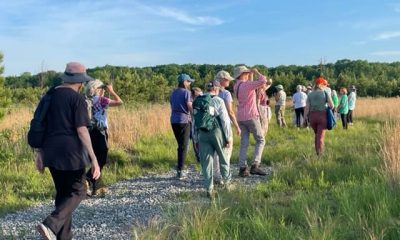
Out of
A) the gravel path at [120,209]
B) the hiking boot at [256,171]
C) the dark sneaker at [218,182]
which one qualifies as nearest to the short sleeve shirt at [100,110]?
the gravel path at [120,209]

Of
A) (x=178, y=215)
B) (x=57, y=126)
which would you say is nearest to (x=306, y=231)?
(x=178, y=215)

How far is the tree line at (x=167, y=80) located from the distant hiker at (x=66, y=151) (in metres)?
11.8

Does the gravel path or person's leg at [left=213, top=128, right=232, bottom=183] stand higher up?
person's leg at [left=213, top=128, right=232, bottom=183]

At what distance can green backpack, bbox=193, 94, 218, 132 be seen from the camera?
6.64 meters

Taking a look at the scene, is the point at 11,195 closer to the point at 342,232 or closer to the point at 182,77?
the point at 182,77

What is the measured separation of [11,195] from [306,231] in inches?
200

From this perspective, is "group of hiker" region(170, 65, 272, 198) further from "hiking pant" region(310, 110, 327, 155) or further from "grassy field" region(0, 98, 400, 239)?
"hiking pant" region(310, 110, 327, 155)

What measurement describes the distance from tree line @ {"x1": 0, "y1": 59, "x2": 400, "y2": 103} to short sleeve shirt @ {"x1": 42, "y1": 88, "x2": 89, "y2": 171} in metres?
11.8

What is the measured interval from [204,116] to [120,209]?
1780 mm

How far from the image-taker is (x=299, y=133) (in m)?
15.4

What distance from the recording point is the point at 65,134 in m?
4.62

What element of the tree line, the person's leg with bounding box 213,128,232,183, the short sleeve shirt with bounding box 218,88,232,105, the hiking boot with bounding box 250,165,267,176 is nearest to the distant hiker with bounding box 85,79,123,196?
the person's leg with bounding box 213,128,232,183

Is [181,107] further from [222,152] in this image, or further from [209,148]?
[222,152]

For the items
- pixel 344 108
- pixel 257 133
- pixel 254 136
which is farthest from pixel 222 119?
pixel 344 108
